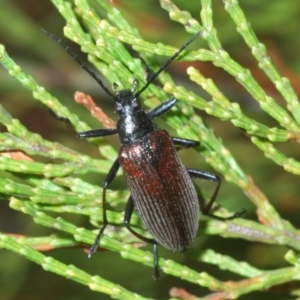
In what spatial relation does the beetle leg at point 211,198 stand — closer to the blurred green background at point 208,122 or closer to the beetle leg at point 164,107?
the beetle leg at point 164,107

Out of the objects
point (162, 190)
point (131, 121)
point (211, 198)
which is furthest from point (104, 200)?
point (131, 121)

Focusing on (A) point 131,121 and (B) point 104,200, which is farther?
(A) point 131,121

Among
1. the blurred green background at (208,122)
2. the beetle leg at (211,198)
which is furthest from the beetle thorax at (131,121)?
the blurred green background at (208,122)

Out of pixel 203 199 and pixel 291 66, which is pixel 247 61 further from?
pixel 203 199

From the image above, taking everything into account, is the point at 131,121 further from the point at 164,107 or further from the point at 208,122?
the point at 208,122

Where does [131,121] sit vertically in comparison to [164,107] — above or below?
above
